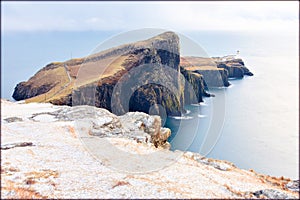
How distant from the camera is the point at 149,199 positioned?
19109 mm

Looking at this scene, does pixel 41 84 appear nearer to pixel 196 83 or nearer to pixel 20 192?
pixel 196 83

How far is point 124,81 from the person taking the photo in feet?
335

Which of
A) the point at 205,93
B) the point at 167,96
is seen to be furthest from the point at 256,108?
the point at 167,96

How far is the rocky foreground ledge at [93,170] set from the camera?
1947 centimetres

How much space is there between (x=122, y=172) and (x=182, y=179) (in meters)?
4.94

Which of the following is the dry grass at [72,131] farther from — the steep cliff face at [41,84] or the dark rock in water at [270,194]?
the steep cliff face at [41,84]

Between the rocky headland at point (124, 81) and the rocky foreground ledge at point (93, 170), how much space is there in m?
48.5

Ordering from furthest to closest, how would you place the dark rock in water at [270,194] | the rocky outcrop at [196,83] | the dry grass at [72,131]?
the rocky outcrop at [196,83] → the dry grass at [72,131] → the dark rock in water at [270,194]

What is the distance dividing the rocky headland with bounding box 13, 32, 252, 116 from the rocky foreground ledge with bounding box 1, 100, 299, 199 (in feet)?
159

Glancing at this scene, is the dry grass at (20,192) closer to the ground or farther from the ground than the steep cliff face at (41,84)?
closer to the ground

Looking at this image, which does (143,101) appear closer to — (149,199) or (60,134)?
(60,134)

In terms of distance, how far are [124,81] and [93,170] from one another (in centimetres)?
8064

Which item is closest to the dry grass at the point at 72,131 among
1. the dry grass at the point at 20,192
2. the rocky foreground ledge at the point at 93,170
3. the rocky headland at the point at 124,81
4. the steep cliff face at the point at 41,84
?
the rocky foreground ledge at the point at 93,170

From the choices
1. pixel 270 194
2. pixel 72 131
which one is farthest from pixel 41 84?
pixel 270 194
